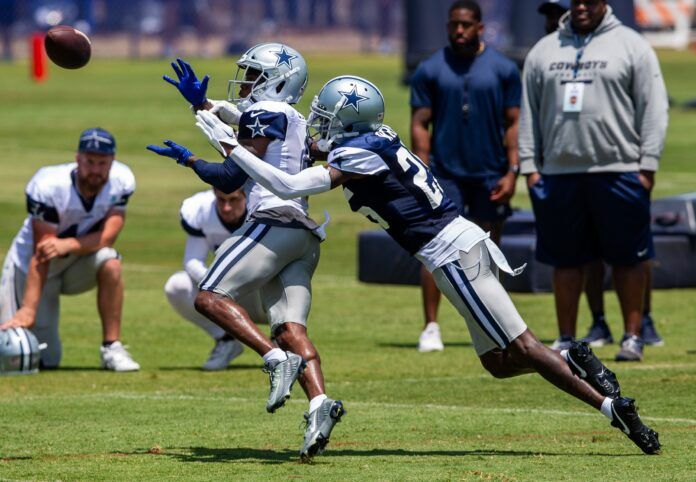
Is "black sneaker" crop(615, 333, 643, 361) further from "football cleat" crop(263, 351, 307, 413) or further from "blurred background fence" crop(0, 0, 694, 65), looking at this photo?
"blurred background fence" crop(0, 0, 694, 65)

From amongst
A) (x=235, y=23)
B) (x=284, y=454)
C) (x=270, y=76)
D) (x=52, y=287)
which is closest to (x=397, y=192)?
(x=270, y=76)

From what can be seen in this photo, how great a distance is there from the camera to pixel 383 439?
740 centimetres

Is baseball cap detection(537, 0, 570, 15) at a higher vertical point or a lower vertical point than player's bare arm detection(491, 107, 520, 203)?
higher

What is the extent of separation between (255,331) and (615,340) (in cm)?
433

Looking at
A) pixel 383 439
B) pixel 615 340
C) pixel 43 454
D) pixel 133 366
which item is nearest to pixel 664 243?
A: pixel 615 340

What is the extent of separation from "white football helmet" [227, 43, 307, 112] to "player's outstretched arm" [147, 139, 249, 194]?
48cm

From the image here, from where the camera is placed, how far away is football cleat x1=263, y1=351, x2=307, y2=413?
679cm

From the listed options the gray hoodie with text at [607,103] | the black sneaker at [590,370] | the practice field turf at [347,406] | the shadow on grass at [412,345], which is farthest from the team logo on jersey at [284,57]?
the shadow on grass at [412,345]

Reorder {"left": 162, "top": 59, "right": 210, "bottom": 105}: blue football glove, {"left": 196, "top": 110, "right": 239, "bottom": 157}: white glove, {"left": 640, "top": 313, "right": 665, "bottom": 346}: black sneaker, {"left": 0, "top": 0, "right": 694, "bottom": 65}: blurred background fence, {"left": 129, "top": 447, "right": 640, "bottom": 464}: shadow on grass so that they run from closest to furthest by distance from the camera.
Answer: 1. {"left": 129, "top": 447, "right": 640, "bottom": 464}: shadow on grass
2. {"left": 196, "top": 110, "right": 239, "bottom": 157}: white glove
3. {"left": 162, "top": 59, "right": 210, "bottom": 105}: blue football glove
4. {"left": 640, "top": 313, "right": 665, "bottom": 346}: black sneaker
5. {"left": 0, "top": 0, "right": 694, "bottom": 65}: blurred background fence

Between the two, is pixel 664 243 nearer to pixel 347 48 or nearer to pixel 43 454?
pixel 43 454

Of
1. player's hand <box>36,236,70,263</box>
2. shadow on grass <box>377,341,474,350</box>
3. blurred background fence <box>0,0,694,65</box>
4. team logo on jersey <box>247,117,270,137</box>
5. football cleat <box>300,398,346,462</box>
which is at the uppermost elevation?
team logo on jersey <box>247,117,270,137</box>

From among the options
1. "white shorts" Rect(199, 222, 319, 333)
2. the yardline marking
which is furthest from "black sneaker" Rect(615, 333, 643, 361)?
"white shorts" Rect(199, 222, 319, 333)

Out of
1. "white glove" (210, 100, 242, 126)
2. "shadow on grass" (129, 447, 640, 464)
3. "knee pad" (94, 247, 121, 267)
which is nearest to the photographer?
"shadow on grass" (129, 447, 640, 464)

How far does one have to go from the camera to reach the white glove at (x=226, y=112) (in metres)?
7.67
